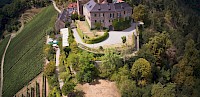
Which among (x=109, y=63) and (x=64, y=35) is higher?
(x=64, y=35)

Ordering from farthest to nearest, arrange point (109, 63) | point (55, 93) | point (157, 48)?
point (157, 48), point (55, 93), point (109, 63)

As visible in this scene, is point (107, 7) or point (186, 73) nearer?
point (186, 73)

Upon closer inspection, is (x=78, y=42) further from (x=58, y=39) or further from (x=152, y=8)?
(x=152, y=8)

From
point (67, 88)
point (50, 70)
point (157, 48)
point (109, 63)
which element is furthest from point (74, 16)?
point (67, 88)

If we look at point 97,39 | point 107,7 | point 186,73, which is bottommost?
point 186,73

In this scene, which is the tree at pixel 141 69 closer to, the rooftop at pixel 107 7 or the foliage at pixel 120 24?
the foliage at pixel 120 24

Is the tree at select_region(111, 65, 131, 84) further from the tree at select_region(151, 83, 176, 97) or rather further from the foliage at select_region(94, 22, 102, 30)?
the foliage at select_region(94, 22, 102, 30)

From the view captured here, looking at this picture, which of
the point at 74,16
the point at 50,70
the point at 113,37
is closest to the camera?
the point at 50,70

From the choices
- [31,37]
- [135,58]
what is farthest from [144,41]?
[31,37]

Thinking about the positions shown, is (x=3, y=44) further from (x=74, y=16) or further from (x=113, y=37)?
(x=113, y=37)
